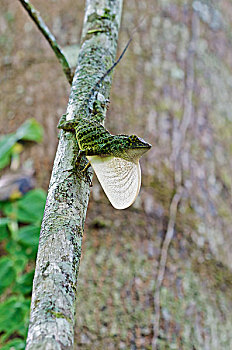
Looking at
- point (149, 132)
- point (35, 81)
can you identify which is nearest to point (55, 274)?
point (149, 132)

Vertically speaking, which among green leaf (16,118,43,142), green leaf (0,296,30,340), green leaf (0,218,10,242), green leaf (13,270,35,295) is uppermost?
green leaf (16,118,43,142)

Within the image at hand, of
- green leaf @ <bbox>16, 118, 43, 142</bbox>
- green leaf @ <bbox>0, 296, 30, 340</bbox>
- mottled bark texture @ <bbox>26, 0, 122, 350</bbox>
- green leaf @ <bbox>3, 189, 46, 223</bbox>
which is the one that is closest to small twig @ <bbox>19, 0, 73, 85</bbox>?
mottled bark texture @ <bbox>26, 0, 122, 350</bbox>

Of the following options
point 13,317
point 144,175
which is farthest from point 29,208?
point 144,175

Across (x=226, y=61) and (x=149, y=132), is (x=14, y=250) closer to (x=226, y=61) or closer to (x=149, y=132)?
(x=149, y=132)

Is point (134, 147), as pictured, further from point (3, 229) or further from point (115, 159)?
point (3, 229)

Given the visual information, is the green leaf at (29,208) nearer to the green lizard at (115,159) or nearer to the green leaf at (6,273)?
the green leaf at (6,273)

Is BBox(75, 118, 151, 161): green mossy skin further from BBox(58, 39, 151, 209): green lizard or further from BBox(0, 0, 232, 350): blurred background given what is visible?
BBox(0, 0, 232, 350): blurred background

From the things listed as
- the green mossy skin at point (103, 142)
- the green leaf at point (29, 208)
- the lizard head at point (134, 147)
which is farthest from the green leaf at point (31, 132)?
the lizard head at point (134, 147)
